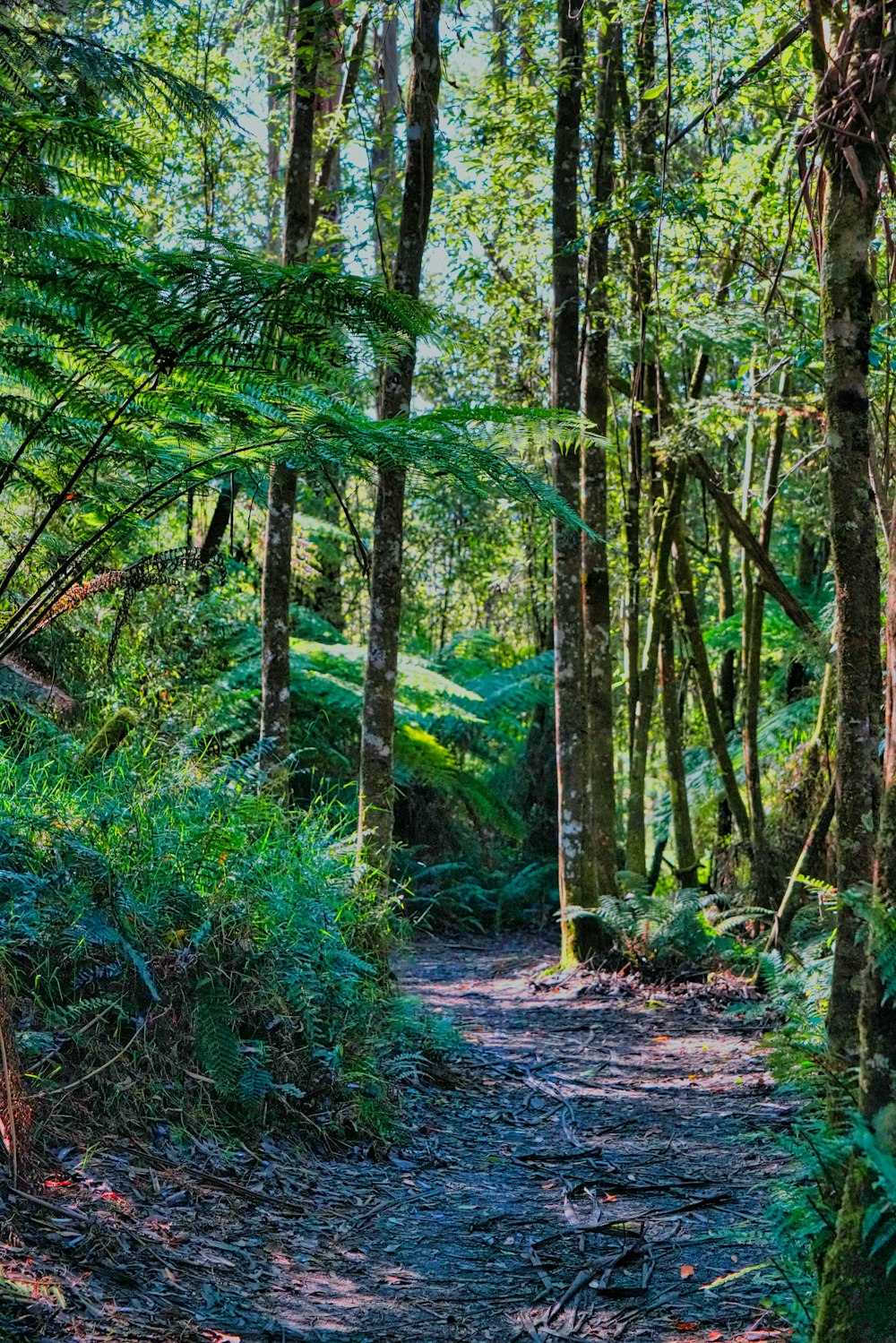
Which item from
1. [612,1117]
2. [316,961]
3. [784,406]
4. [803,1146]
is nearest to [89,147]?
[316,961]

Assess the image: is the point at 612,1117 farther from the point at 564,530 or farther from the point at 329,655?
the point at 329,655

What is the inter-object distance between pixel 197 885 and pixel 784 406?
617 centimetres

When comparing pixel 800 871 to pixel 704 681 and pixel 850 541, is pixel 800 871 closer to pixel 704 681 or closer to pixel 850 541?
pixel 704 681

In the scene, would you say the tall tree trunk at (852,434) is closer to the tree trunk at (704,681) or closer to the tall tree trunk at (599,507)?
the tall tree trunk at (599,507)

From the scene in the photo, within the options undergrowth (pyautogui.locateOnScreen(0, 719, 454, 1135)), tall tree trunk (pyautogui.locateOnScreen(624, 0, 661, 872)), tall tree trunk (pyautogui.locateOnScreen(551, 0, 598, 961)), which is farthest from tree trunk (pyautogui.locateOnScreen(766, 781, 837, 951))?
undergrowth (pyautogui.locateOnScreen(0, 719, 454, 1135))

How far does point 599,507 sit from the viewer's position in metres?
9.55

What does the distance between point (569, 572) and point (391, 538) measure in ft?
7.37

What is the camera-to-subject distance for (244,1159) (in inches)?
166

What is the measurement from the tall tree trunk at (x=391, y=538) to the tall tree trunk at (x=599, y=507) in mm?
2121

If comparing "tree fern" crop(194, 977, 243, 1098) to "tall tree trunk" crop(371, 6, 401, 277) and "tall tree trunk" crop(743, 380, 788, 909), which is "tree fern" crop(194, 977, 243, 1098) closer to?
"tall tree trunk" crop(371, 6, 401, 277)

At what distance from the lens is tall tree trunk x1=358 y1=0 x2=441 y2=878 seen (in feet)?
22.7

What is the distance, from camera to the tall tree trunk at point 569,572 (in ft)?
28.6

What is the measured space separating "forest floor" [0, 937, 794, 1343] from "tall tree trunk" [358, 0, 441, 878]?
1.79 m

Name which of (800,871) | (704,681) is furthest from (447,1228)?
(704,681)
